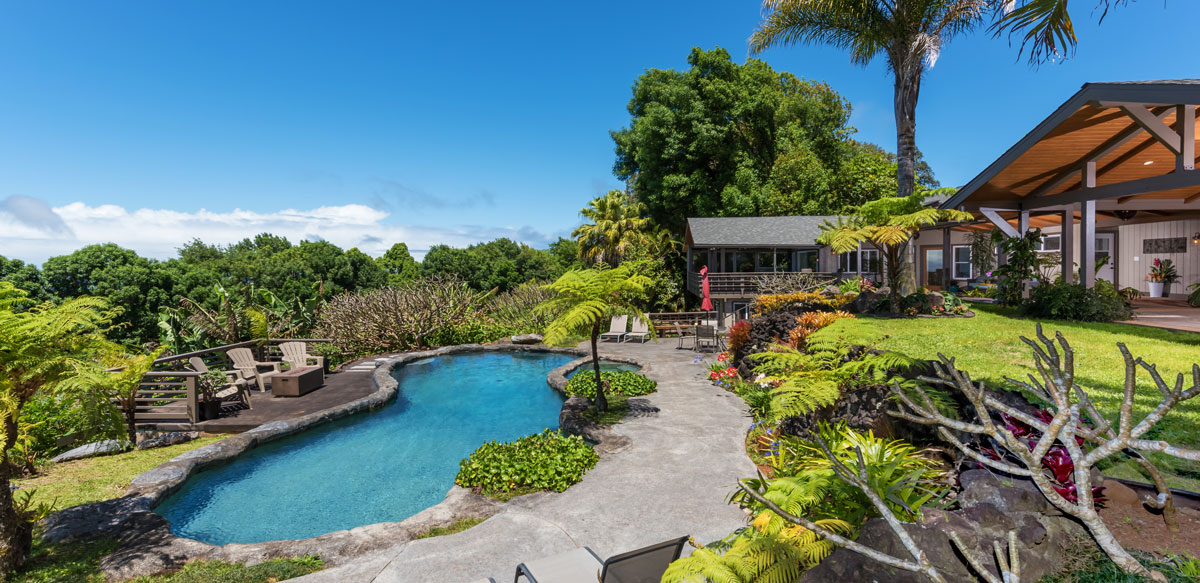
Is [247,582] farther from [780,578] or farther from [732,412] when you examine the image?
[732,412]

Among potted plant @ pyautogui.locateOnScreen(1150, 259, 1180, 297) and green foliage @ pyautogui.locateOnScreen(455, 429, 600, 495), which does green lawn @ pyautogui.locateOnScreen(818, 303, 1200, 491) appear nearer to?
green foliage @ pyautogui.locateOnScreen(455, 429, 600, 495)

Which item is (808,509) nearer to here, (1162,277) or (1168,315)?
(1168,315)

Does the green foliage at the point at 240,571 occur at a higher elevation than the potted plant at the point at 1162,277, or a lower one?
lower

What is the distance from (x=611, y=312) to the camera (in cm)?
977

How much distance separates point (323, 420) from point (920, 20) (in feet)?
61.7

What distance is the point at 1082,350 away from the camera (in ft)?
27.3

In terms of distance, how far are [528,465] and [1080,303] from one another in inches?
498

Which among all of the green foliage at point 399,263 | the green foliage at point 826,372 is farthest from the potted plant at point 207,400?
the green foliage at point 399,263

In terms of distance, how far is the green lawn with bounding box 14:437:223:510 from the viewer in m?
6.77

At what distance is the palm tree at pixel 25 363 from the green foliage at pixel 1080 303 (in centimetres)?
1665

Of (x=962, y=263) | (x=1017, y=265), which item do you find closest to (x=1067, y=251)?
(x=1017, y=265)

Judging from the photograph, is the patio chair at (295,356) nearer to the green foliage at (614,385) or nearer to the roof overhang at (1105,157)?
the green foliage at (614,385)

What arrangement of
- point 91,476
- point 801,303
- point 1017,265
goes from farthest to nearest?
point 801,303
point 1017,265
point 91,476

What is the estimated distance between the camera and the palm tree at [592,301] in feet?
30.9
